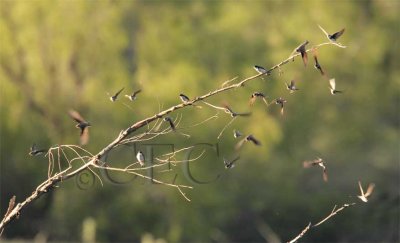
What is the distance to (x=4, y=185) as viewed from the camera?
98.7 ft

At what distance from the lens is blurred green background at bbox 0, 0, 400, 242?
30016 mm

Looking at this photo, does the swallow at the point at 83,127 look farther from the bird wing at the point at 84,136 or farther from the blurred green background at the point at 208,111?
the blurred green background at the point at 208,111

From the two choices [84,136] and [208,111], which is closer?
[84,136]

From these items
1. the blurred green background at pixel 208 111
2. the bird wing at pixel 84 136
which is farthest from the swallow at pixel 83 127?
the blurred green background at pixel 208 111

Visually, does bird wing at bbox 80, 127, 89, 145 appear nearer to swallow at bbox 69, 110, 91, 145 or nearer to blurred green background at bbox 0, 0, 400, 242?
swallow at bbox 69, 110, 91, 145

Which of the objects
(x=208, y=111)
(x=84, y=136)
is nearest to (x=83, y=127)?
(x=84, y=136)

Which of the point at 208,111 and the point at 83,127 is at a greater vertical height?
the point at 83,127

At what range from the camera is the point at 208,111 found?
98.1 feet

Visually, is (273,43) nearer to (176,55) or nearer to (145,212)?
(176,55)

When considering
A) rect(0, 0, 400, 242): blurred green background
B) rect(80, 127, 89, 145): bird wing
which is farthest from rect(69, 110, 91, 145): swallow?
rect(0, 0, 400, 242): blurred green background

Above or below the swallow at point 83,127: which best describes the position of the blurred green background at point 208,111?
below

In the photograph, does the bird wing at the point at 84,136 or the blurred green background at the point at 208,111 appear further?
the blurred green background at the point at 208,111

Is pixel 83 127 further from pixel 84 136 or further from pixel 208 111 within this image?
pixel 208 111

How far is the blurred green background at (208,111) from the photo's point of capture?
30016 millimetres
